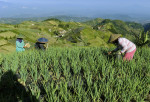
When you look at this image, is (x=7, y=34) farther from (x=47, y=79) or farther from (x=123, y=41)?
(x=123, y=41)

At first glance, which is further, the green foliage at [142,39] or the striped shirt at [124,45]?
the green foliage at [142,39]

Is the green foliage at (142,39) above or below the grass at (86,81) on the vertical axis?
above

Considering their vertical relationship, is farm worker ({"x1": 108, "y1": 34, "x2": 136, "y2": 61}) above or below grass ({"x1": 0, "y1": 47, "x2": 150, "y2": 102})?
above

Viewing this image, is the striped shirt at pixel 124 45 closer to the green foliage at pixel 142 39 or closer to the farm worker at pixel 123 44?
the farm worker at pixel 123 44

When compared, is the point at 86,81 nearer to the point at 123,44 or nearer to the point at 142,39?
the point at 123,44

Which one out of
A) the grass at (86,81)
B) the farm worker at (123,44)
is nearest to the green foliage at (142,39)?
the farm worker at (123,44)

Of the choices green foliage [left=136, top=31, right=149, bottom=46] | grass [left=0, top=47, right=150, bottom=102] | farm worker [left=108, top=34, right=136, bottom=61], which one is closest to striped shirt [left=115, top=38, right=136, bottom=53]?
farm worker [left=108, top=34, right=136, bottom=61]

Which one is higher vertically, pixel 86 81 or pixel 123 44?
pixel 123 44

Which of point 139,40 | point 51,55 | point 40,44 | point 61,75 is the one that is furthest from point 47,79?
point 139,40

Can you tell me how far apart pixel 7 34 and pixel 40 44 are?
5.25 meters

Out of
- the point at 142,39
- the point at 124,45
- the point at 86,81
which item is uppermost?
the point at 124,45

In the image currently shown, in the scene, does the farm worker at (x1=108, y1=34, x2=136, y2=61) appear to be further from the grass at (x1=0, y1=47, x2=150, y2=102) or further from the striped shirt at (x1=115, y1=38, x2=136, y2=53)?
the grass at (x1=0, y1=47, x2=150, y2=102)

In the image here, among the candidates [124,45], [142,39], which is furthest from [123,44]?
[142,39]

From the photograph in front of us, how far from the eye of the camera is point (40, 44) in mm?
6207
